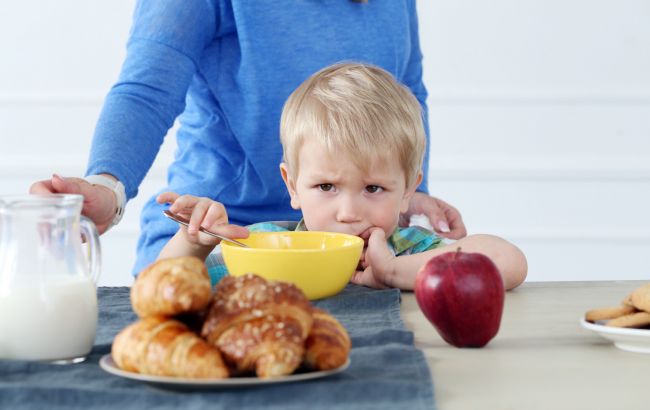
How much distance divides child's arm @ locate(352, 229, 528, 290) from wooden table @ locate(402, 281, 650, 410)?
0.15 meters

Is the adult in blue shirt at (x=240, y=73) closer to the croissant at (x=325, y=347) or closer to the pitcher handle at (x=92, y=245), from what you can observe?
the pitcher handle at (x=92, y=245)

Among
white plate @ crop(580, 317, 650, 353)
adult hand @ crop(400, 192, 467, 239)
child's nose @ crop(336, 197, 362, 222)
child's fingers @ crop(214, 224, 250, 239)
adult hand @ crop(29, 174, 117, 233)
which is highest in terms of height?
adult hand @ crop(29, 174, 117, 233)

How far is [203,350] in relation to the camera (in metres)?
0.75

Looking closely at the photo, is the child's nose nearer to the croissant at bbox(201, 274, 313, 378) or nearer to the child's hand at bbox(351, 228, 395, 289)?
the child's hand at bbox(351, 228, 395, 289)

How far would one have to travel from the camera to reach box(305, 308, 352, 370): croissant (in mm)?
785

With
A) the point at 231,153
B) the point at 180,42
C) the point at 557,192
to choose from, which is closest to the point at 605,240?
the point at 557,192

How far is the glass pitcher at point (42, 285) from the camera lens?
2.89 feet

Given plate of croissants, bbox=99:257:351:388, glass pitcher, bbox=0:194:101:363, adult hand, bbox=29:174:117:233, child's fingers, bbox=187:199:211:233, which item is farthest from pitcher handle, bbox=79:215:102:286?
child's fingers, bbox=187:199:211:233

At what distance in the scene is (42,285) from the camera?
2.91ft

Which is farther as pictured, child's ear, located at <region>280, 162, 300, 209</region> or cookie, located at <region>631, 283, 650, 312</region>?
child's ear, located at <region>280, 162, 300, 209</region>

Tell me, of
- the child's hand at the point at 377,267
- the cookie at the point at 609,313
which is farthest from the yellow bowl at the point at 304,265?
the cookie at the point at 609,313

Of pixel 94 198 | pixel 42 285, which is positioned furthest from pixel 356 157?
pixel 42 285

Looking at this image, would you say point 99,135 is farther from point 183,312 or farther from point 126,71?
point 183,312

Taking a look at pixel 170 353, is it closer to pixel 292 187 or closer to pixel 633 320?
pixel 633 320
